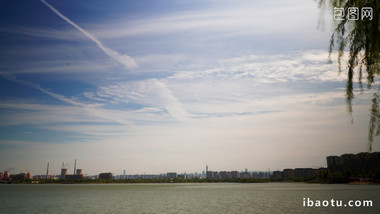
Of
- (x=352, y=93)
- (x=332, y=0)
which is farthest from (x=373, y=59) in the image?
(x=332, y=0)

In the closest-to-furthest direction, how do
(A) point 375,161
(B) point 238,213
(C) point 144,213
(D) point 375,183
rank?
(B) point 238,213 < (C) point 144,213 < (D) point 375,183 < (A) point 375,161

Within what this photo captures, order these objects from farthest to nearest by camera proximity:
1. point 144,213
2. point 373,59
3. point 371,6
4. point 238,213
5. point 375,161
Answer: point 375,161 → point 144,213 → point 238,213 → point 373,59 → point 371,6

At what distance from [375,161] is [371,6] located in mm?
222079

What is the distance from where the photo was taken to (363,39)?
8.67 m

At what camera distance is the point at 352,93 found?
8742 mm

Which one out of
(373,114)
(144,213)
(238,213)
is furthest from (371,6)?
(144,213)

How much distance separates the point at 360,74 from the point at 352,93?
728 millimetres

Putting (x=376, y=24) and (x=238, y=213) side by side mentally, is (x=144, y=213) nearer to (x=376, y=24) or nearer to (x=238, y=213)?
(x=238, y=213)

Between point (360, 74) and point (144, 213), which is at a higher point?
point (360, 74)

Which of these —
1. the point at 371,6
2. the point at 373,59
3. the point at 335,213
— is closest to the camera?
the point at 371,6

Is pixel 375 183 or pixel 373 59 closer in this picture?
pixel 373 59

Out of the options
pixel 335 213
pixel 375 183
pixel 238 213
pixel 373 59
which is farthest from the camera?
pixel 375 183

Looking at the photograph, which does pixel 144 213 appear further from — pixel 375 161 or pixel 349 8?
pixel 375 161

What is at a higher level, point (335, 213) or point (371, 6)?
point (371, 6)
